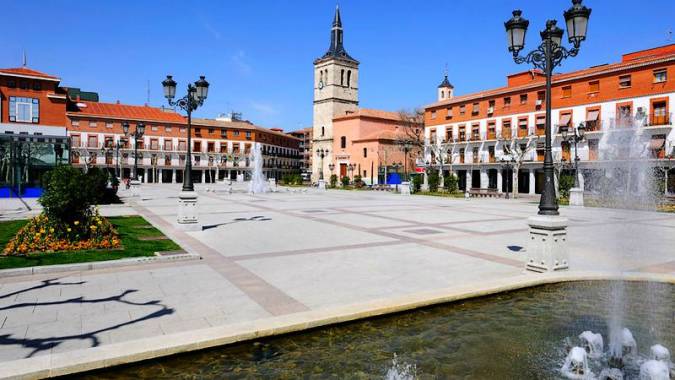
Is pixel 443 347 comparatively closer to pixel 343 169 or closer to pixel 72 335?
pixel 72 335

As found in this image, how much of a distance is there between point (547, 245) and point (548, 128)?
6.33ft

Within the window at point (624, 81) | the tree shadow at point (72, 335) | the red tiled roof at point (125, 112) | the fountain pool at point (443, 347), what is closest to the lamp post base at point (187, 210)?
the tree shadow at point (72, 335)

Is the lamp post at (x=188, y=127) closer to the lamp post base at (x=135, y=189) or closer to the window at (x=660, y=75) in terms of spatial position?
the lamp post base at (x=135, y=189)

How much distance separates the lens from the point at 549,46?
8000mm

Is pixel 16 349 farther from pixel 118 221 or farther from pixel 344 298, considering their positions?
pixel 118 221

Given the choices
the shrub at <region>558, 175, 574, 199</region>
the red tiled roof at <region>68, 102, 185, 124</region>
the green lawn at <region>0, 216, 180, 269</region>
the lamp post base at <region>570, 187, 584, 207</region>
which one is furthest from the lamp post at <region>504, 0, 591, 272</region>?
the red tiled roof at <region>68, 102, 185, 124</region>

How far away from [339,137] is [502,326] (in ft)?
199

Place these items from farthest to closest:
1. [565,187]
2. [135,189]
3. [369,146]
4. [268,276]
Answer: [369,146] → [565,187] → [135,189] → [268,276]

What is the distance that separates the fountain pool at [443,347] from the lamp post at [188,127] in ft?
27.2

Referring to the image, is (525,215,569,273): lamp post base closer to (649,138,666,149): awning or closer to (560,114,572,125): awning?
(649,138,666,149): awning

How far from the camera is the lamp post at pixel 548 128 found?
7.20 meters

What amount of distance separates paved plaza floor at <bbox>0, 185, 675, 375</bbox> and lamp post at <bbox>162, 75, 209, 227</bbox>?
530mm

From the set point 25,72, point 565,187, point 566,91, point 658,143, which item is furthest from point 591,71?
point 25,72

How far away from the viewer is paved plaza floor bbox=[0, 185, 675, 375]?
186 inches
